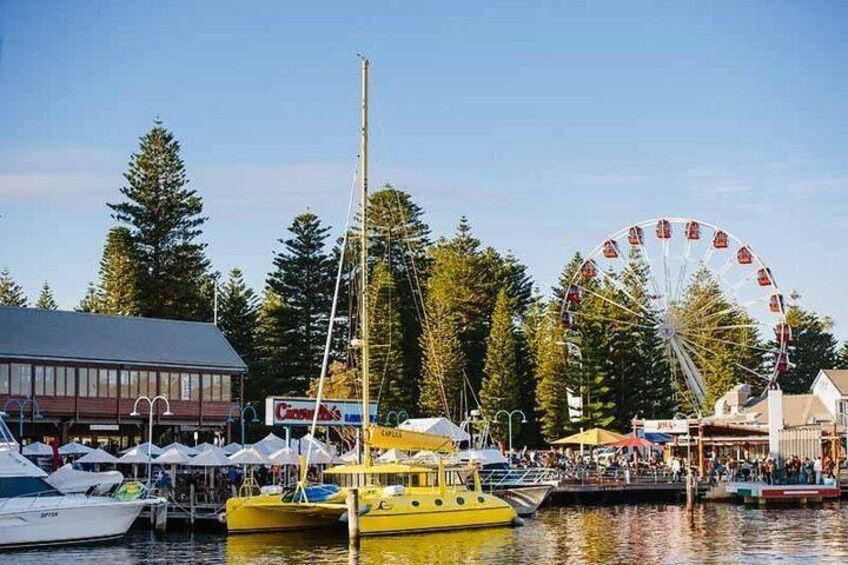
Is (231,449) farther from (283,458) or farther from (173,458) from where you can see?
(283,458)

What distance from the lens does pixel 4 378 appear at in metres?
60.9

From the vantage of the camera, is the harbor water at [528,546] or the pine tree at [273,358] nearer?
the harbor water at [528,546]

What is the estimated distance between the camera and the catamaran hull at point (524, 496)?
2044 inches

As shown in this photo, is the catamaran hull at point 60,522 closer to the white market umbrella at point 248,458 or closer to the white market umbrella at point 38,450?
the white market umbrella at point 248,458

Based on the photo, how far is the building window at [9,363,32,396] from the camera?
61.1 meters

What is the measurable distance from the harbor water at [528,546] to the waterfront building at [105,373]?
1767 centimetres

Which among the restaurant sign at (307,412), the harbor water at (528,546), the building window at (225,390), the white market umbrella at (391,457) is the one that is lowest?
the harbor water at (528,546)

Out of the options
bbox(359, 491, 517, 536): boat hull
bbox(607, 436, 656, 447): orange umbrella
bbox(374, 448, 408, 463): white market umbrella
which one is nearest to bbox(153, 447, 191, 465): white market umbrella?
bbox(374, 448, 408, 463): white market umbrella

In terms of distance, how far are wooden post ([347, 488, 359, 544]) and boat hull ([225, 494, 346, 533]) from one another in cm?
277

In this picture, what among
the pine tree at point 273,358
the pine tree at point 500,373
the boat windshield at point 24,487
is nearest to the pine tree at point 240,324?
the pine tree at point 273,358

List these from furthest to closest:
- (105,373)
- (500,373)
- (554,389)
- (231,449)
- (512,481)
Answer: (500,373)
(554,389)
(105,373)
(231,449)
(512,481)

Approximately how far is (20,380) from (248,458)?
650 inches

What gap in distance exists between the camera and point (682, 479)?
215 feet

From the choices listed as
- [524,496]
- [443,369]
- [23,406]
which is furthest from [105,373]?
[443,369]
